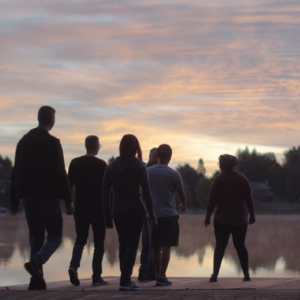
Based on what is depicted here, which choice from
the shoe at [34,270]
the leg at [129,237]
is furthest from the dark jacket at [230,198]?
the shoe at [34,270]

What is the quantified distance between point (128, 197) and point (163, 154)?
1133 millimetres

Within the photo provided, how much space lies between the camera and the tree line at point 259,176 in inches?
3974

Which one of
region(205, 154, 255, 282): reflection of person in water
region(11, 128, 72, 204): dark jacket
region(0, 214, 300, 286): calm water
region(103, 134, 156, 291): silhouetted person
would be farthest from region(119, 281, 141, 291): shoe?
region(0, 214, 300, 286): calm water

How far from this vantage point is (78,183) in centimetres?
654

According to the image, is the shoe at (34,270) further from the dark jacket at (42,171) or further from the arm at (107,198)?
the arm at (107,198)

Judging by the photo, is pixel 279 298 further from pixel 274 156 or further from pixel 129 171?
pixel 274 156

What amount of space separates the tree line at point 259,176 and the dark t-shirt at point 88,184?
8649 cm

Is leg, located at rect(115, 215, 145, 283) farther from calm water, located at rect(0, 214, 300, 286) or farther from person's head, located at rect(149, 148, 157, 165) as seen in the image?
calm water, located at rect(0, 214, 300, 286)

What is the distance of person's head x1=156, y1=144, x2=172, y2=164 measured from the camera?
22.2ft

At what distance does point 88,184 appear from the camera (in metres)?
6.52

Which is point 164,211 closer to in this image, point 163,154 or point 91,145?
point 163,154

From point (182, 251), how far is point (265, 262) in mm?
3954

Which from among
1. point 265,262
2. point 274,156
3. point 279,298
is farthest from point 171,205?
point 274,156

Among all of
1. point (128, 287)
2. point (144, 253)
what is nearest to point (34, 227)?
point (128, 287)
